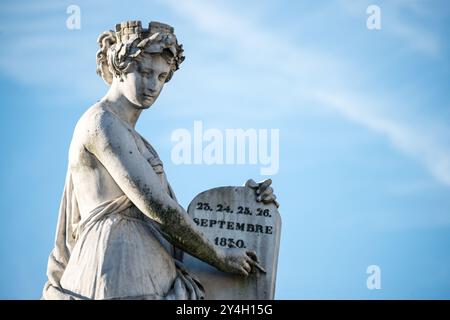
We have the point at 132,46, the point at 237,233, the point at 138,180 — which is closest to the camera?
the point at 138,180

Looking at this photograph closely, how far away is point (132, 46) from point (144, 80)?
43 centimetres

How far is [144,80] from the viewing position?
80.1ft

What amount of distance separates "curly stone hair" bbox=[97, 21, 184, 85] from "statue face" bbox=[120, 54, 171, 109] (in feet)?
0.25

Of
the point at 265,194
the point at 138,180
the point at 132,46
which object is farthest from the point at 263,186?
the point at 132,46

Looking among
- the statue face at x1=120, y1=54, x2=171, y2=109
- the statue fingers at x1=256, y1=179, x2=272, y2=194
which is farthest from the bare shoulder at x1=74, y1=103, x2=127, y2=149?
the statue fingers at x1=256, y1=179, x2=272, y2=194

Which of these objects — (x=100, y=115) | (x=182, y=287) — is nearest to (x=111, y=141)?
(x=100, y=115)

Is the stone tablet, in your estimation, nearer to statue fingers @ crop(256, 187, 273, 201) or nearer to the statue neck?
statue fingers @ crop(256, 187, 273, 201)

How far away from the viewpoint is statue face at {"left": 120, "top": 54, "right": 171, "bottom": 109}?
2439cm

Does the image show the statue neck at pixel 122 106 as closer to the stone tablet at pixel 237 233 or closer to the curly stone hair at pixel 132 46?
the curly stone hair at pixel 132 46

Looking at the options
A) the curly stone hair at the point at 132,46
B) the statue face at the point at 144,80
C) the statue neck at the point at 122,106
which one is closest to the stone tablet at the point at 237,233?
the statue neck at the point at 122,106

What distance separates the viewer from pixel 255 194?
81.4ft

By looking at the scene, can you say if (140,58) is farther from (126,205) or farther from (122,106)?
(126,205)

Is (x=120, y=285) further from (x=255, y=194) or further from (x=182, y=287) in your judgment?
(x=255, y=194)

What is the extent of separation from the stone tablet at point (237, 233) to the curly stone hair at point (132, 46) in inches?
64.9
